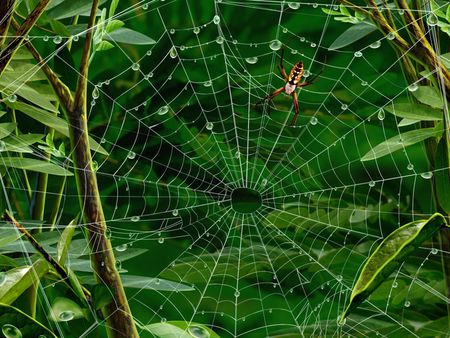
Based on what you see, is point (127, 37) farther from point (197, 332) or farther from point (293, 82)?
point (197, 332)

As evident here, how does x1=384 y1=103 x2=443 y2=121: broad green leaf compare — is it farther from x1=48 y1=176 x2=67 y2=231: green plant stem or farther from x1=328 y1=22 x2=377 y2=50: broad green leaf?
x1=48 y1=176 x2=67 y2=231: green plant stem

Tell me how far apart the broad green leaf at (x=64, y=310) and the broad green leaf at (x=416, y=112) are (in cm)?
28

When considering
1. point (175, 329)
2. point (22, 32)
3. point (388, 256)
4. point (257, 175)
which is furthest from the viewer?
point (257, 175)

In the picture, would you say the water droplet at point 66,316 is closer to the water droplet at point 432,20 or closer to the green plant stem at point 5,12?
the green plant stem at point 5,12

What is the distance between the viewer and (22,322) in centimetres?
33

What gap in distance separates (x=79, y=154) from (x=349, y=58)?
288 mm

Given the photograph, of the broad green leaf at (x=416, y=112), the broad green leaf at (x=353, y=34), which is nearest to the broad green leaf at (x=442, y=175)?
the broad green leaf at (x=416, y=112)

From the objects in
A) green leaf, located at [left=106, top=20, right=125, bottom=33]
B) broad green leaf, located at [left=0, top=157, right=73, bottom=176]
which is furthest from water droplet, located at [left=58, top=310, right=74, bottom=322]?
green leaf, located at [left=106, top=20, right=125, bottom=33]

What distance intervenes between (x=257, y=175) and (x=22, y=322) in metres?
0.36

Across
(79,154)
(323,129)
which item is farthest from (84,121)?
(323,129)

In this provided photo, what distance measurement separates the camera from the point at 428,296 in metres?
0.59

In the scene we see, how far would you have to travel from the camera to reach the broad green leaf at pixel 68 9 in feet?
1.71

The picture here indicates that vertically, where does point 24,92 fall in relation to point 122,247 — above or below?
above

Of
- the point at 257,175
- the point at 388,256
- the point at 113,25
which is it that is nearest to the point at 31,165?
the point at 113,25
